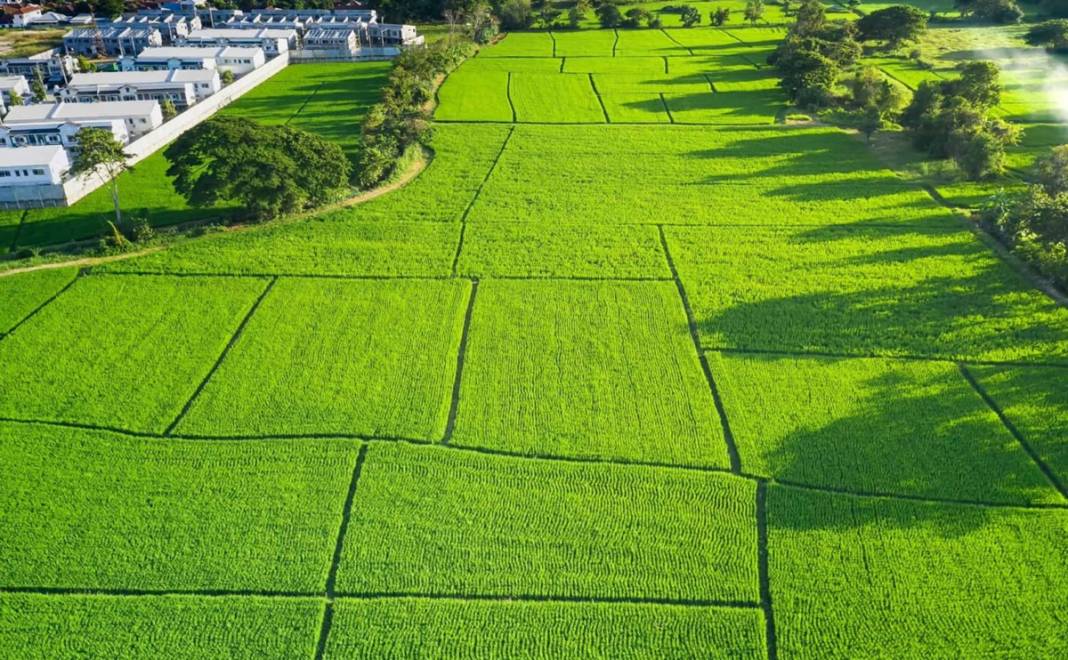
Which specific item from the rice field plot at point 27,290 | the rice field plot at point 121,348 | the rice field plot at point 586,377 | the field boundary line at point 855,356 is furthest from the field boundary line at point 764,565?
the rice field plot at point 27,290

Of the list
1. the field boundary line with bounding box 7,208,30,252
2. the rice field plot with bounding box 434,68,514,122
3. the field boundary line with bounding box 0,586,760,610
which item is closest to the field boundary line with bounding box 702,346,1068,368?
the field boundary line with bounding box 0,586,760,610

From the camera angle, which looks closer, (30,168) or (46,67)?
(30,168)

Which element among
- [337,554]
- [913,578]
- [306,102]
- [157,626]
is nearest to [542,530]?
[337,554]

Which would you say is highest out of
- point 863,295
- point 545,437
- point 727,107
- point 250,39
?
point 250,39

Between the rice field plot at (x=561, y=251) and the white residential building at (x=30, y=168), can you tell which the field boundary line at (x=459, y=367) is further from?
the white residential building at (x=30, y=168)

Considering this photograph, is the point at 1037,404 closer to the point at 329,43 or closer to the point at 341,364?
the point at 341,364

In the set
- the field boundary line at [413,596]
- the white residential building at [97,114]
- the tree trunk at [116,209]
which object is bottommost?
the field boundary line at [413,596]
